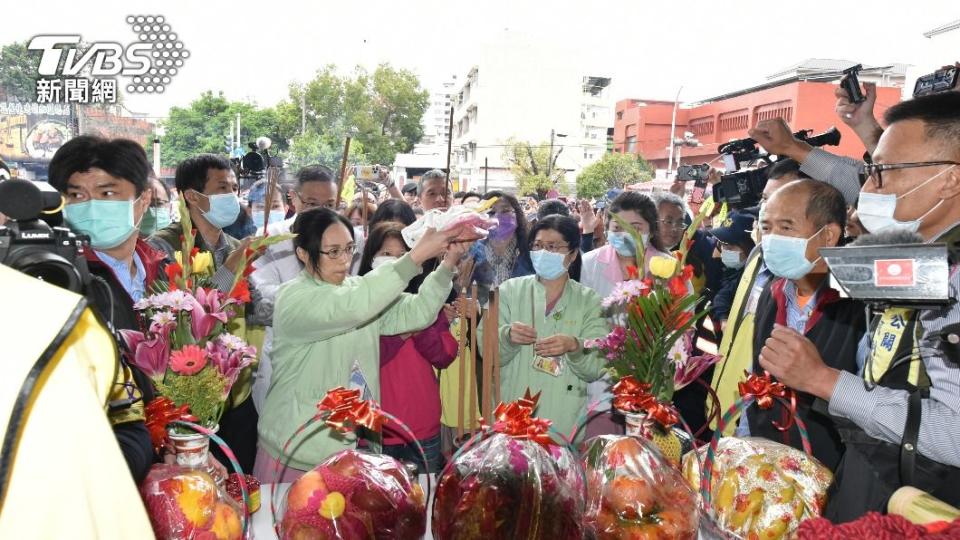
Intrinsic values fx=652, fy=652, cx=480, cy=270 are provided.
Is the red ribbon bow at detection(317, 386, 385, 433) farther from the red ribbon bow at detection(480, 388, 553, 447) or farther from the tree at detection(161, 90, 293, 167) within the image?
the tree at detection(161, 90, 293, 167)

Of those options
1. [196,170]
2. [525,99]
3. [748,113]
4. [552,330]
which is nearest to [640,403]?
[552,330]

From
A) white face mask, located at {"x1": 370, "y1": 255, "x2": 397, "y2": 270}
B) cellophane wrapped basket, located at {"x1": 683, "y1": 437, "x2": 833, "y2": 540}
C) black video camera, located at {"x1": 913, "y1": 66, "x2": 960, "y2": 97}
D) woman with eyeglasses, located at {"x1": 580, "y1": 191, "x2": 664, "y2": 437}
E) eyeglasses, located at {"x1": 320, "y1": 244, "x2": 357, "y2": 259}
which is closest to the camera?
cellophane wrapped basket, located at {"x1": 683, "y1": 437, "x2": 833, "y2": 540}

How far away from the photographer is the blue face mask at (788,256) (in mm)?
2166

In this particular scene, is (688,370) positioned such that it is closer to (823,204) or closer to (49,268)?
(823,204)

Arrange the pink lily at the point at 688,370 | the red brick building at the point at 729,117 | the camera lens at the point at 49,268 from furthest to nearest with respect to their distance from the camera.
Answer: the red brick building at the point at 729,117, the pink lily at the point at 688,370, the camera lens at the point at 49,268

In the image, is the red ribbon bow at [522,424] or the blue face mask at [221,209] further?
the blue face mask at [221,209]

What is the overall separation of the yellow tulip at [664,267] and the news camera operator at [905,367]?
11.7 inches

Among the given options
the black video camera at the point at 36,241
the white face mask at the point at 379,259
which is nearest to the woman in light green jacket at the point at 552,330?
the white face mask at the point at 379,259

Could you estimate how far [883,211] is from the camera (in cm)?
174

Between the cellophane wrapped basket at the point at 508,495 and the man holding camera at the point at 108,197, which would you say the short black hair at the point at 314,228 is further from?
the cellophane wrapped basket at the point at 508,495

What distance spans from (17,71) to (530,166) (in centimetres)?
2355

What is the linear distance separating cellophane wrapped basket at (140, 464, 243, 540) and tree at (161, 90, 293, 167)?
3786cm

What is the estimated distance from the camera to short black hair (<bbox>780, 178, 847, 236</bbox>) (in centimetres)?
221

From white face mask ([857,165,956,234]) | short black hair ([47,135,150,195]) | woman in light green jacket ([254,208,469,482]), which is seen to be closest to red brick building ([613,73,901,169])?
white face mask ([857,165,956,234])
